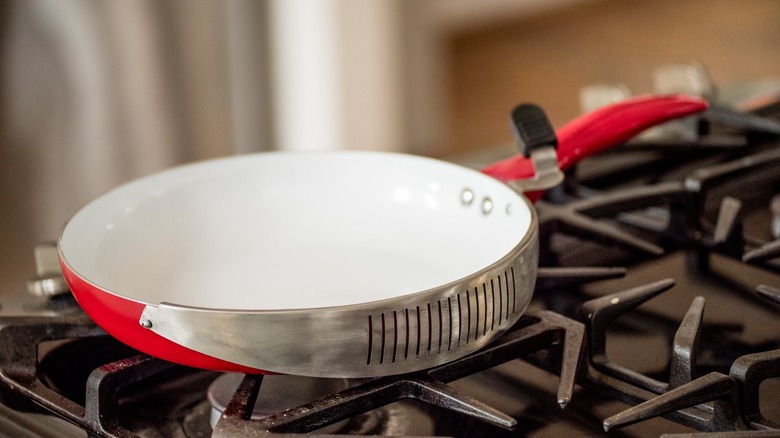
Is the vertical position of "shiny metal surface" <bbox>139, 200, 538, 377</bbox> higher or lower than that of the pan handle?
lower

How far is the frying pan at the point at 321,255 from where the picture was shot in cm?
33

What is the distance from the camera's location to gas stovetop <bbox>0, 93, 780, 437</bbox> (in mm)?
349

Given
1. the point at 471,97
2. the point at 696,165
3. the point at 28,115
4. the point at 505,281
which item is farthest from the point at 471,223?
the point at 471,97

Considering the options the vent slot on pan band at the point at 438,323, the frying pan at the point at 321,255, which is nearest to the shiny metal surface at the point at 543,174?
the frying pan at the point at 321,255

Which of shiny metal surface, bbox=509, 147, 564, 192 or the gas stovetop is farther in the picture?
shiny metal surface, bbox=509, 147, 564, 192

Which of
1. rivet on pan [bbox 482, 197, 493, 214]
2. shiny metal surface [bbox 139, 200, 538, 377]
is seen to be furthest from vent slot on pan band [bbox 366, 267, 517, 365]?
rivet on pan [bbox 482, 197, 493, 214]

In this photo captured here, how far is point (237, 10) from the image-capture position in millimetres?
1693

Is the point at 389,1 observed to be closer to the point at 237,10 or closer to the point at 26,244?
the point at 237,10

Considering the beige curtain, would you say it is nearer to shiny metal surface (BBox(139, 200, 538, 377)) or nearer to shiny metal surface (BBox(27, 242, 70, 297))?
shiny metal surface (BBox(27, 242, 70, 297))

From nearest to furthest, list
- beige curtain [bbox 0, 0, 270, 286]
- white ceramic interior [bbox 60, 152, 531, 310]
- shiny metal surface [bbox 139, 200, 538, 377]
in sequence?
shiny metal surface [bbox 139, 200, 538, 377]
white ceramic interior [bbox 60, 152, 531, 310]
beige curtain [bbox 0, 0, 270, 286]

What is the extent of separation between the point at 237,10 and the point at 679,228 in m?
1.30

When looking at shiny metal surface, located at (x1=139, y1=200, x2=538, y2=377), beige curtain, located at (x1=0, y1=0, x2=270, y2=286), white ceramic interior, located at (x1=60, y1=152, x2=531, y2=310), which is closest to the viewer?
shiny metal surface, located at (x1=139, y1=200, x2=538, y2=377)

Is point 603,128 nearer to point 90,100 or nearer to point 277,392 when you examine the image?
point 277,392

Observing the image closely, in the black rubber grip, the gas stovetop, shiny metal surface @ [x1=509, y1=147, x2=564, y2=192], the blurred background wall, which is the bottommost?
the blurred background wall
